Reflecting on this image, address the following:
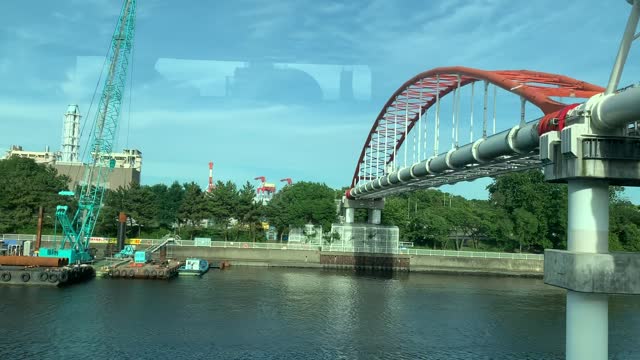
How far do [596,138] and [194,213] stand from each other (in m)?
59.3

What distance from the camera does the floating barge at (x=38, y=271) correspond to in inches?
1565

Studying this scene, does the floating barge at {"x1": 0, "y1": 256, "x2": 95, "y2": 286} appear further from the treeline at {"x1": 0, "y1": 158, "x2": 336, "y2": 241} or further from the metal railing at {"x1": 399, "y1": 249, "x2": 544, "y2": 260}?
the metal railing at {"x1": 399, "y1": 249, "x2": 544, "y2": 260}

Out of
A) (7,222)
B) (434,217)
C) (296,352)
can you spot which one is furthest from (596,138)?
(7,222)

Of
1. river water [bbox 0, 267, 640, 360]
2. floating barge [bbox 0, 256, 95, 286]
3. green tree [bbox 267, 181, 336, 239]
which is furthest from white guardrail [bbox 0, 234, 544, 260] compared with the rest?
floating barge [bbox 0, 256, 95, 286]

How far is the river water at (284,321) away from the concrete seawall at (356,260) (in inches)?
582

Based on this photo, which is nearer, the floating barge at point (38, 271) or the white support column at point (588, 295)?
the white support column at point (588, 295)

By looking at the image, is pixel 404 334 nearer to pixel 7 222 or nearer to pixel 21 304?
pixel 21 304

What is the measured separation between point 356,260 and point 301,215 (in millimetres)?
13459

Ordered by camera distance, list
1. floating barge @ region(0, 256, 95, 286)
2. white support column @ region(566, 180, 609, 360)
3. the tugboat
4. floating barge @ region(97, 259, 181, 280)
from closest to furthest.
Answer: white support column @ region(566, 180, 609, 360)
floating barge @ region(0, 256, 95, 286)
floating barge @ region(97, 259, 181, 280)
the tugboat

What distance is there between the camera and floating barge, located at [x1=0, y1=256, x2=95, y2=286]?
130ft

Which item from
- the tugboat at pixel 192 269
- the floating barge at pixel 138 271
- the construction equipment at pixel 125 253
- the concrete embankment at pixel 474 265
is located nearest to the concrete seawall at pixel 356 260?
the concrete embankment at pixel 474 265

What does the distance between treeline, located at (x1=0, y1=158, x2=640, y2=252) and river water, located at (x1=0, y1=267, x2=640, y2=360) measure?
956 inches

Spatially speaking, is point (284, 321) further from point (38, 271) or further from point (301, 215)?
point (301, 215)

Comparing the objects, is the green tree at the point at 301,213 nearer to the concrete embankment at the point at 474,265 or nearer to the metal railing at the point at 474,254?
the metal railing at the point at 474,254
